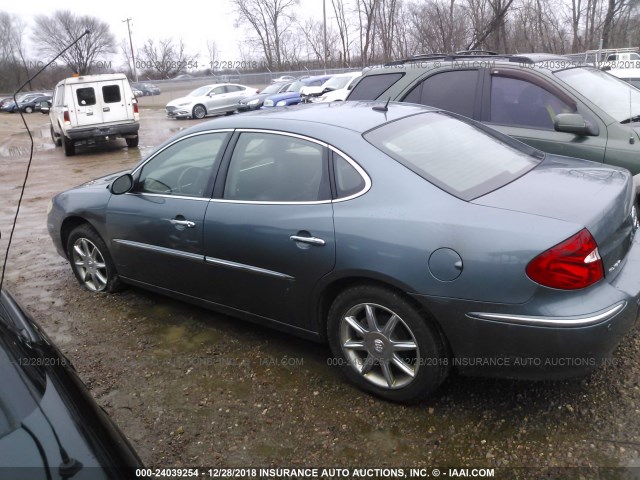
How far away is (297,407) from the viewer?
10.0 ft

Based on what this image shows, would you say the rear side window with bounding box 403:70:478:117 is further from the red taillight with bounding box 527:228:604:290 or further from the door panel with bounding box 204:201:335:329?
the red taillight with bounding box 527:228:604:290

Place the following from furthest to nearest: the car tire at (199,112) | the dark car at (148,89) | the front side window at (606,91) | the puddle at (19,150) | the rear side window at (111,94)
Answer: the dark car at (148,89) < the car tire at (199,112) < the puddle at (19,150) < the rear side window at (111,94) < the front side window at (606,91)

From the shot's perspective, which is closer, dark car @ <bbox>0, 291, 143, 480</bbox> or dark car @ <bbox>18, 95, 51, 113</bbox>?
dark car @ <bbox>0, 291, 143, 480</bbox>

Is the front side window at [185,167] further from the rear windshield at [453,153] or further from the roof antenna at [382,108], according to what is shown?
the rear windshield at [453,153]

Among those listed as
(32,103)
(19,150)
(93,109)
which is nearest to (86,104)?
(93,109)

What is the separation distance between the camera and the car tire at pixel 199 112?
24.5 meters

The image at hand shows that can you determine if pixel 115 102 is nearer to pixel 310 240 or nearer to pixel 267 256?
pixel 267 256

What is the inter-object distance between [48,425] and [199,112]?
80.0 feet

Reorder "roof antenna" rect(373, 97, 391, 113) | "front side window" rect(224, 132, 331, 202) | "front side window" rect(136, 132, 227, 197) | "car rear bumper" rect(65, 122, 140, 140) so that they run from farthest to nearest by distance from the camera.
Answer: "car rear bumper" rect(65, 122, 140, 140)
"front side window" rect(136, 132, 227, 197)
"roof antenna" rect(373, 97, 391, 113)
"front side window" rect(224, 132, 331, 202)

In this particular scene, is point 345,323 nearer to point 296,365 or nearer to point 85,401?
point 296,365

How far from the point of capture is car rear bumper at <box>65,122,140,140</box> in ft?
49.3

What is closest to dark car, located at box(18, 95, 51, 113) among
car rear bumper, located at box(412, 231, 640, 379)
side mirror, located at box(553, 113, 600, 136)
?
side mirror, located at box(553, 113, 600, 136)

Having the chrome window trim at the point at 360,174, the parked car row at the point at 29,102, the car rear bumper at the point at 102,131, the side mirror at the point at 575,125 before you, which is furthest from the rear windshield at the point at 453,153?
the parked car row at the point at 29,102

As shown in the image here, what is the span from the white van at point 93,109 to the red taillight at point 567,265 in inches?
589
